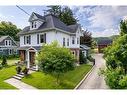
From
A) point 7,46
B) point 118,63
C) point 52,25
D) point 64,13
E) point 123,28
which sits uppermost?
point 64,13

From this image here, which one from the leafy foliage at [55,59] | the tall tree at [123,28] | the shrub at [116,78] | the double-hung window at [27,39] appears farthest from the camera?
the double-hung window at [27,39]

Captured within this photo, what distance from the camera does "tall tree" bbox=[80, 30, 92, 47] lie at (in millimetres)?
5535

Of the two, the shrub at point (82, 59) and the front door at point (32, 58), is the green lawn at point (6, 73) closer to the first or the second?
the front door at point (32, 58)

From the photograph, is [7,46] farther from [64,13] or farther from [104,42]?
[104,42]

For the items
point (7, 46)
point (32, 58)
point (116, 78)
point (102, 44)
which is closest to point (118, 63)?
point (116, 78)

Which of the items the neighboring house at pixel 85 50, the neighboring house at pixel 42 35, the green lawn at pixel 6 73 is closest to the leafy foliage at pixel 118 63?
the neighboring house at pixel 85 50

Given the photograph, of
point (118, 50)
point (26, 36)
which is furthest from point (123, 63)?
point (26, 36)

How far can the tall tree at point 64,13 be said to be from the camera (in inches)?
215

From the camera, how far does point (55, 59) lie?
5.32 m

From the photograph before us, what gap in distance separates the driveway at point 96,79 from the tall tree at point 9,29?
5.92 ft

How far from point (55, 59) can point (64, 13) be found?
3.43 ft

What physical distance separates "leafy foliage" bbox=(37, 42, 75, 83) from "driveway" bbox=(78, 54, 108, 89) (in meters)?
0.47

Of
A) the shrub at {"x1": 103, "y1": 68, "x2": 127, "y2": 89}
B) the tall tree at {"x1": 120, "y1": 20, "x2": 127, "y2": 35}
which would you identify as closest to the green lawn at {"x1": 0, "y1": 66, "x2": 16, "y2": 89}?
the shrub at {"x1": 103, "y1": 68, "x2": 127, "y2": 89}
